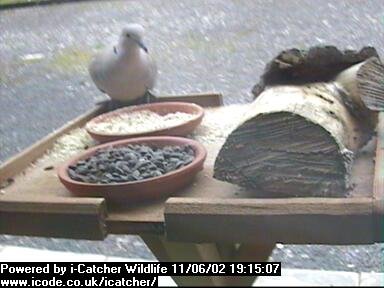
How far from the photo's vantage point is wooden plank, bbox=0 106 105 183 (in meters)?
0.69

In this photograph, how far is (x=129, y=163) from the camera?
64 cm

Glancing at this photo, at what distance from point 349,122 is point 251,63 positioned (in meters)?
0.81

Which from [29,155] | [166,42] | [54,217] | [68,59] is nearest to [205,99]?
[29,155]

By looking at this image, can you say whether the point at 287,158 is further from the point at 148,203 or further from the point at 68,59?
the point at 68,59

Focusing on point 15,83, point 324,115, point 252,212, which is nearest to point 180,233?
point 252,212

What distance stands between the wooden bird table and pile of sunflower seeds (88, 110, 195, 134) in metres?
0.12

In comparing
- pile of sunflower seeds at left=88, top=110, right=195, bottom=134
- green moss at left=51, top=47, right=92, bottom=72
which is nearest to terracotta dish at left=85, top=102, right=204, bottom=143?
pile of sunflower seeds at left=88, top=110, right=195, bottom=134

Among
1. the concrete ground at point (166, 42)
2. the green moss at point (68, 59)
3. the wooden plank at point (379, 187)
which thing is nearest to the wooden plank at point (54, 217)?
the wooden plank at point (379, 187)

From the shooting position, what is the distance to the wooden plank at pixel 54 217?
56 cm

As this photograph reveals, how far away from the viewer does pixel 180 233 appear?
0.54m

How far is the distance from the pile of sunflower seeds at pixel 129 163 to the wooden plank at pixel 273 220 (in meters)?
0.08

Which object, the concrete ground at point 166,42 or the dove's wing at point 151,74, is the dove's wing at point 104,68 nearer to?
the dove's wing at point 151,74

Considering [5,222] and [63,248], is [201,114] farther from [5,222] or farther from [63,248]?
[63,248]

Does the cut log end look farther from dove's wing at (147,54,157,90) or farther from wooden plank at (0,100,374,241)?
dove's wing at (147,54,157,90)
